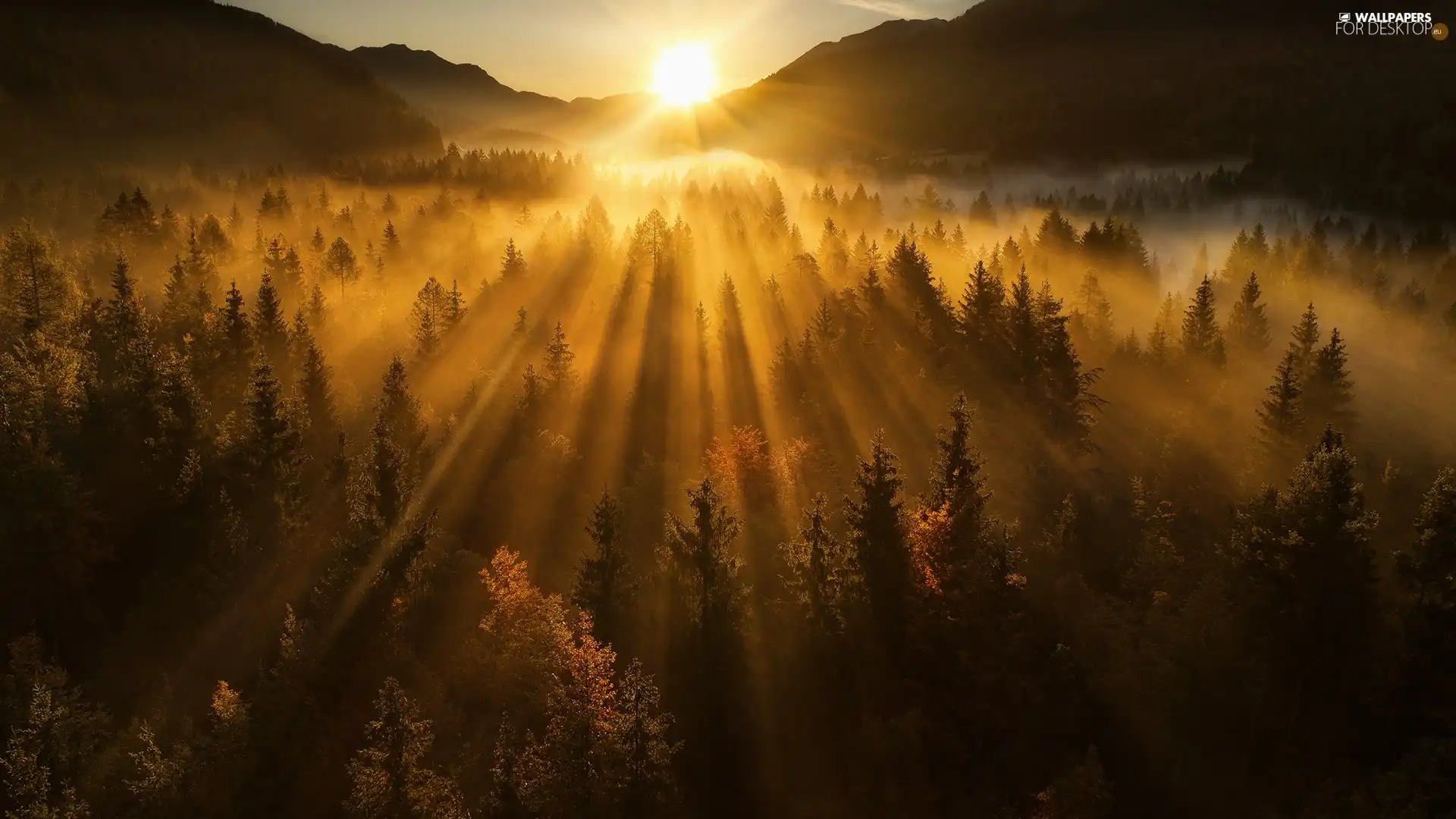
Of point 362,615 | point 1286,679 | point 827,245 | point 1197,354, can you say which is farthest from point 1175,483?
point 827,245

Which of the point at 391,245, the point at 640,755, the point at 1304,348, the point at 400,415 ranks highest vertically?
the point at 391,245

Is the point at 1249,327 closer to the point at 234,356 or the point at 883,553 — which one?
the point at 883,553

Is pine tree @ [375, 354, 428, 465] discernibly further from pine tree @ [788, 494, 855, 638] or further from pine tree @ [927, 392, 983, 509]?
pine tree @ [927, 392, 983, 509]

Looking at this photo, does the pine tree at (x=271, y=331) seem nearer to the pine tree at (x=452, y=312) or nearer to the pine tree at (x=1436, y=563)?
the pine tree at (x=452, y=312)

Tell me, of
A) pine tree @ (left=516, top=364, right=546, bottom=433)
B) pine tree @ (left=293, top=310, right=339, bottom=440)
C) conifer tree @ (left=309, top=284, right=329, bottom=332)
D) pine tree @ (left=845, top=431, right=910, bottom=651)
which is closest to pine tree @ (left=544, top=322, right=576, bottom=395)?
pine tree @ (left=516, top=364, right=546, bottom=433)

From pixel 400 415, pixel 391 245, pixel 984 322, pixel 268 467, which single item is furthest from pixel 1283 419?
pixel 391 245

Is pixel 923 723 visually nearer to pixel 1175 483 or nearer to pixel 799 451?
pixel 799 451

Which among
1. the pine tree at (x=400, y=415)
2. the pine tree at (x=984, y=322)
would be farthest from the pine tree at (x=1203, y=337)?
the pine tree at (x=400, y=415)
